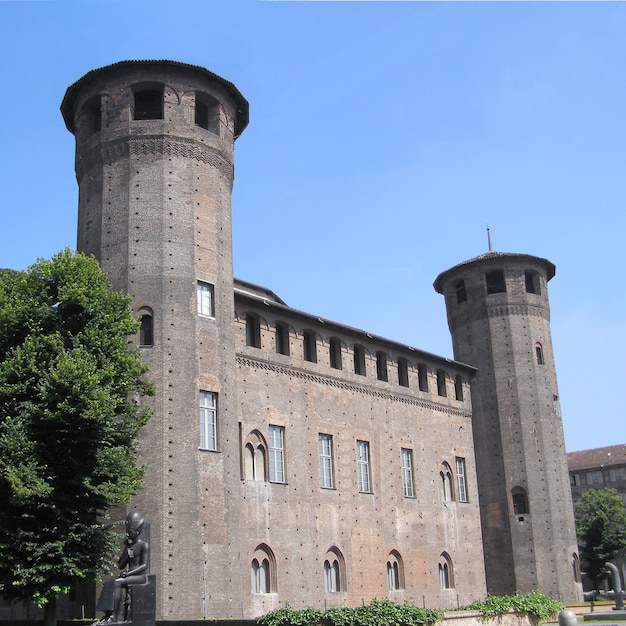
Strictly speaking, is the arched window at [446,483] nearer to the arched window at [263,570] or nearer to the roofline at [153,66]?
the arched window at [263,570]

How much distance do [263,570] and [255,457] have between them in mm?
3421

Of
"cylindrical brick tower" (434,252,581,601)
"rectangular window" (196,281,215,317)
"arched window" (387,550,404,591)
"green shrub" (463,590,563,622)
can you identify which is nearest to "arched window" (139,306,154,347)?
"rectangular window" (196,281,215,317)

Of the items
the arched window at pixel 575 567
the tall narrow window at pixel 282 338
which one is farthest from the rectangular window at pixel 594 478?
the tall narrow window at pixel 282 338

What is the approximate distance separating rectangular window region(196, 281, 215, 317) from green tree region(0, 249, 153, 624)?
462 centimetres

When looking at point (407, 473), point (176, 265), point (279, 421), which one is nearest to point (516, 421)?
point (407, 473)

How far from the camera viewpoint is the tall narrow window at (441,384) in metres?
35.9

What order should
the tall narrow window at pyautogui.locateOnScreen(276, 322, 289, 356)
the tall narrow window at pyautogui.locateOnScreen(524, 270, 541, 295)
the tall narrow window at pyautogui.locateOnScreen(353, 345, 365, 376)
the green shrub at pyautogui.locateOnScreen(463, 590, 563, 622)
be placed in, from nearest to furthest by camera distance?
the green shrub at pyautogui.locateOnScreen(463, 590, 563, 622)
the tall narrow window at pyautogui.locateOnScreen(276, 322, 289, 356)
the tall narrow window at pyautogui.locateOnScreen(353, 345, 365, 376)
the tall narrow window at pyautogui.locateOnScreen(524, 270, 541, 295)

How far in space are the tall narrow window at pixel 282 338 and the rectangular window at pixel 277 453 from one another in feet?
8.88

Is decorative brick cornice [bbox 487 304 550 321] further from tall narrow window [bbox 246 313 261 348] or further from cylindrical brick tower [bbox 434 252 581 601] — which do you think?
tall narrow window [bbox 246 313 261 348]

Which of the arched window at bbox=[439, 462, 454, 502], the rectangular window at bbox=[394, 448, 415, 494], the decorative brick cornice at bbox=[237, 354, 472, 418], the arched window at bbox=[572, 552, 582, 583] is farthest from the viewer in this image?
the arched window at bbox=[572, 552, 582, 583]

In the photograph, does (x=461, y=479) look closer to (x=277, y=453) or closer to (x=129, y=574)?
(x=277, y=453)

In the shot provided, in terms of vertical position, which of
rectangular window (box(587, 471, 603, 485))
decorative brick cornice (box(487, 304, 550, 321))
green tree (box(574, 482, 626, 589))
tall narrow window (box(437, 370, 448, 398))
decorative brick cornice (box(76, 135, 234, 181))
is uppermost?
decorative brick cornice (box(76, 135, 234, 181))

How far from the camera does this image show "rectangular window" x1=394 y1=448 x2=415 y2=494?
32.3m

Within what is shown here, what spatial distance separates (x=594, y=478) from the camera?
71750 millimetres
